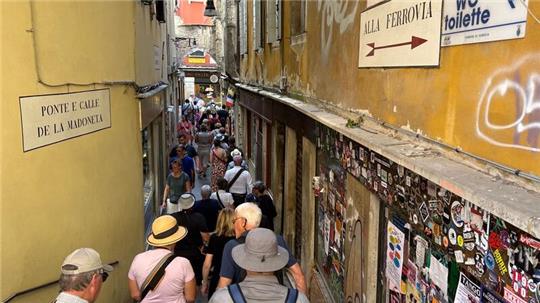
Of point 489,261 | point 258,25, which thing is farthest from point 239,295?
point 258,25

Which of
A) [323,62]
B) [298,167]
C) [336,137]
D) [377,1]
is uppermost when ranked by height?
[377,1]

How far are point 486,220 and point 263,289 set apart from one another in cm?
126

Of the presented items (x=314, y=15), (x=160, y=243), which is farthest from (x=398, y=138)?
(x=314, y=15)

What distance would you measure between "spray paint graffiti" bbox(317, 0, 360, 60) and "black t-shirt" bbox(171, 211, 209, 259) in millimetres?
2446

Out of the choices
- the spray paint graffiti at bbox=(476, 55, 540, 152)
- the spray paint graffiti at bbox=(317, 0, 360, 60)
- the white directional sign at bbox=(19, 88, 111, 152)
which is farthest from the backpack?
the spray paint graffiti at bbox=(317, 0, 360, 60)

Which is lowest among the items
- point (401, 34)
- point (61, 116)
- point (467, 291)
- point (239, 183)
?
point (239, 183)

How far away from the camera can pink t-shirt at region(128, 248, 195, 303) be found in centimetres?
405

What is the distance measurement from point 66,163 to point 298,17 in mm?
4697

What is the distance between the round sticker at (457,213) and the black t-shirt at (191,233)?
3.84 m

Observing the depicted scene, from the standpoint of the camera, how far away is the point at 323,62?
6473 millimetres

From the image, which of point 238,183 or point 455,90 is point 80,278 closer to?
point 455,90

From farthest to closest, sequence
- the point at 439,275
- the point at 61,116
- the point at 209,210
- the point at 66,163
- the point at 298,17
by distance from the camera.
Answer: the point at 298,17 < the point at 209,210 < the point at 66,163 < the point at 61,116 < the point at 439,275

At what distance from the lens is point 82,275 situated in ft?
10.3

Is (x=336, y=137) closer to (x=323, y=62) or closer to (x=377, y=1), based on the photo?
(x=323, y=62)
